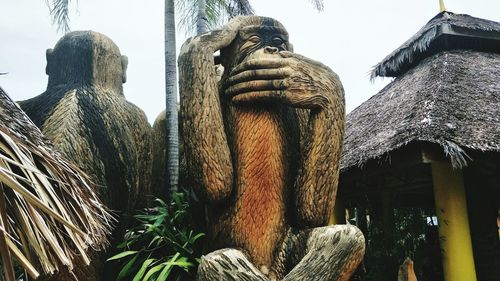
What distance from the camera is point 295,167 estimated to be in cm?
226

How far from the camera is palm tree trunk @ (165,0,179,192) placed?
3400mm

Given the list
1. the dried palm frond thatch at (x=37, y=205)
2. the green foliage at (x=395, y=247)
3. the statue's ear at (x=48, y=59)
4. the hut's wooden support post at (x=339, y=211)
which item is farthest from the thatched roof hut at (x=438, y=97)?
the dried palm frond thatch at (x=37, y=205)

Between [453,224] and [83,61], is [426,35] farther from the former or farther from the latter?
[83,61]

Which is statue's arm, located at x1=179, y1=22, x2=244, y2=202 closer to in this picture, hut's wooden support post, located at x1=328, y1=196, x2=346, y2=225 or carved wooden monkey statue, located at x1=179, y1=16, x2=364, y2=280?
carved wooden monkey statue, located at x1=179, y1=16, x2=364, y2=280

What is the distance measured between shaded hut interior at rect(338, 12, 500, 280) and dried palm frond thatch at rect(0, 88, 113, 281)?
3.33 metres

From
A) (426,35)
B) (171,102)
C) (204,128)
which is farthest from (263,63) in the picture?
(426,35)

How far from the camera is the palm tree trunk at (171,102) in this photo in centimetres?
340

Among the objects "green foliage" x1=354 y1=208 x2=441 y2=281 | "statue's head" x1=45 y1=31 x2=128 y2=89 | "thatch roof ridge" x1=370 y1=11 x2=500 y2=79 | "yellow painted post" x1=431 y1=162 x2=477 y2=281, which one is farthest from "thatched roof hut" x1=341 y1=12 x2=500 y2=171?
"statue's head" x1=45 y1=31 x2=128 y2=89

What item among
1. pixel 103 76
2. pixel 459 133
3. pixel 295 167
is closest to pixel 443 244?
pixel 459 133

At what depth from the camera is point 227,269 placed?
5.89 feet

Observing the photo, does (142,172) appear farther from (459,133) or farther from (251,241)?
(459,133)

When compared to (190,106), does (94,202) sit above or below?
below

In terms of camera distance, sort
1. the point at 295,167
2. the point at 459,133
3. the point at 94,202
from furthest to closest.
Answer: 1. the point at 459,133
2. the point at 295,167
3. the point at 94,202

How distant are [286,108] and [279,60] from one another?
12.7 inches
